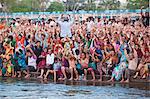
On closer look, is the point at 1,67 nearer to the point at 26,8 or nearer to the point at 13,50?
the point at 13,50

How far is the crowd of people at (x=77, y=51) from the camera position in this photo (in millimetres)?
21031

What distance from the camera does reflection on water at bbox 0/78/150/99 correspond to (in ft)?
59.8

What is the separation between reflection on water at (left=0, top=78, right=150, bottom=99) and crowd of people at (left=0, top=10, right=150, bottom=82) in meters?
0.59

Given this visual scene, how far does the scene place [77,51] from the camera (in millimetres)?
22000

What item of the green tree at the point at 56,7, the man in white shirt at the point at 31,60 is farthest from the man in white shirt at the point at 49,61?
the green tree at the point at 56,7

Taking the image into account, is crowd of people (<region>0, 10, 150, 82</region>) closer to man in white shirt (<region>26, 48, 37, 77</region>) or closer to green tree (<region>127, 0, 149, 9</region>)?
man in white shirt (<region>26, 48, 37, 77</region>)

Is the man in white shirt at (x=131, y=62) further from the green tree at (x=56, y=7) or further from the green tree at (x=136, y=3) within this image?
the green tree at (x=56, y=7)

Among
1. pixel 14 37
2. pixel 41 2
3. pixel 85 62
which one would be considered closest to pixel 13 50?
pixel 14 37

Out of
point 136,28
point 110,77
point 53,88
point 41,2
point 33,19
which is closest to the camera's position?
point 53,88

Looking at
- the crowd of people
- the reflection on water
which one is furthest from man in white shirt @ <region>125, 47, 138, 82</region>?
the reflection on water

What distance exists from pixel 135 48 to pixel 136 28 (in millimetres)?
2344

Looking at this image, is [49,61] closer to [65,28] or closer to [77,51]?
[77,51]

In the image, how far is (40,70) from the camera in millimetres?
22703

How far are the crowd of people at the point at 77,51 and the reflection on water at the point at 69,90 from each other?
0.59 metres
